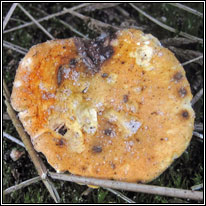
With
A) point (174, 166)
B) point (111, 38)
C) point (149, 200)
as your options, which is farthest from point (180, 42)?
point (149, 200)

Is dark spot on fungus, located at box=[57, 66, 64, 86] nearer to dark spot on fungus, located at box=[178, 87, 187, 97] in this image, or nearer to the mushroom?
the mushroom

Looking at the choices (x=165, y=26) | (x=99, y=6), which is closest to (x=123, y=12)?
(x=99, y=6)

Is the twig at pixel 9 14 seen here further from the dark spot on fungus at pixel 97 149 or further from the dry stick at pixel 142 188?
the dry stick at pixel 142 188

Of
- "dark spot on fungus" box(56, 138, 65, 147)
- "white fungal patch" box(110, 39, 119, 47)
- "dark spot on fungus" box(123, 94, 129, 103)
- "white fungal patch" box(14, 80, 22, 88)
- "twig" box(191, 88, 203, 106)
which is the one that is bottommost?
"dark spot on fungus" box(56, 138, 65, 147)

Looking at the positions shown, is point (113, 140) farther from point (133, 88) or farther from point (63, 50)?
point (63, 50)

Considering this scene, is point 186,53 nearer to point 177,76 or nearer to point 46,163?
point 177,76

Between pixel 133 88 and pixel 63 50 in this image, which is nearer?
pixel 133 88

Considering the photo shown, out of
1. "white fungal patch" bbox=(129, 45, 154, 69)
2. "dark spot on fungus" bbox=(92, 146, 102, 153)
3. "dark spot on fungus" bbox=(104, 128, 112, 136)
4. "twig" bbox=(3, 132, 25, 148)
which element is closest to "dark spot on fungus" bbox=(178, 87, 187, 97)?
"white fungal patch" bbox=(129, 45, 154, 69)
